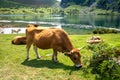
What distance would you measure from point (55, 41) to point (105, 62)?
4797 millimetres

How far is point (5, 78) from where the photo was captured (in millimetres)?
12695

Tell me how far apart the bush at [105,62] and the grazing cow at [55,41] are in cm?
149

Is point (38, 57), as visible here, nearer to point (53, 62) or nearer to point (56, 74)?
point (53, 62)

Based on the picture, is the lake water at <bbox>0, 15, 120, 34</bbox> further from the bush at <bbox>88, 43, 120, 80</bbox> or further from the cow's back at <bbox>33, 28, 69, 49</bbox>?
the bush at <bbox>88, 43, 120, 80</bbox>

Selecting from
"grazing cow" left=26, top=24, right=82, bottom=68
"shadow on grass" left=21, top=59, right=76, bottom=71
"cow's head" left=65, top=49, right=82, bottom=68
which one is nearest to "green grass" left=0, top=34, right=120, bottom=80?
"shadow on grass" left=21, top=59, right=76, bottom=71

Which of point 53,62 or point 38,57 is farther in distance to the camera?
point 38,57

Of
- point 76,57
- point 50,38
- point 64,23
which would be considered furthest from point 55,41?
point 64,23

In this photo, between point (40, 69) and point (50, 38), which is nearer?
point (40, 69)

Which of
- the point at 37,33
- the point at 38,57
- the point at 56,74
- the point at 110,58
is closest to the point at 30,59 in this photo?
the point at 38,57

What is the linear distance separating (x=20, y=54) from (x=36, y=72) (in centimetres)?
572

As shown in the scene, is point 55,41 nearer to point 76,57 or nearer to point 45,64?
point 45,64

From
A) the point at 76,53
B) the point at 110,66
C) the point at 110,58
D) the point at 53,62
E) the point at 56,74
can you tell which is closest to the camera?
the point at 110,66

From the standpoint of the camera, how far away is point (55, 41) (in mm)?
15633

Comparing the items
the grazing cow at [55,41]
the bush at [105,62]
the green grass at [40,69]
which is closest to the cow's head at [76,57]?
the grazing cow at [55,41]
